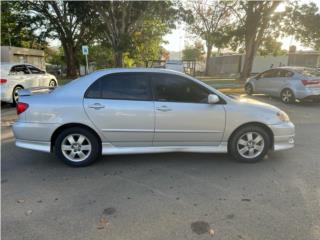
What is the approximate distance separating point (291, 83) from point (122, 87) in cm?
864

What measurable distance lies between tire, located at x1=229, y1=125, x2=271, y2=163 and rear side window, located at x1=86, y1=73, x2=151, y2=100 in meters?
1.64

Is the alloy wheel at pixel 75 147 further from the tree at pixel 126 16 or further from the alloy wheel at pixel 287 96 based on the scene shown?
the tree at pixel 126 16

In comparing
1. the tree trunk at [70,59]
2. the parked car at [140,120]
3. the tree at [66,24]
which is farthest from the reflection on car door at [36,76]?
the tree trunk at [70,59]

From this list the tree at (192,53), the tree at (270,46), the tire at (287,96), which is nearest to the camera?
the tire at (287,96)

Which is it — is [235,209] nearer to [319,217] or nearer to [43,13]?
[319,217]

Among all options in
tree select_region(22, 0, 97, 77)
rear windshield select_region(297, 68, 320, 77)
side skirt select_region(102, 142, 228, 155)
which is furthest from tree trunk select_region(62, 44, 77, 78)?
side skirt select_region(102, 142, 228, 155)

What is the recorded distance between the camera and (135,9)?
23.0 meters

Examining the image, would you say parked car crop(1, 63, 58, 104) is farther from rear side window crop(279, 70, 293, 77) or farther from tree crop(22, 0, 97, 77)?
tree crop(22, 0, 97, 77)

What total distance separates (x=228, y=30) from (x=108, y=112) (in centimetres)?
2311

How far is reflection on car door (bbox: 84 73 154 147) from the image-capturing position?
15.4 ft


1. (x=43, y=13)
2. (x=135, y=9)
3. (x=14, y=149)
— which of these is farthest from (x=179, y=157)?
(x=43, y=13)

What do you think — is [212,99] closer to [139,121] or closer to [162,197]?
[139,121]

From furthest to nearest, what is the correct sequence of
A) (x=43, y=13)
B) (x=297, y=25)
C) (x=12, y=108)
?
1. (x=43, y=13)
2. (x=297, y=25)
3. (x=12, y=108)

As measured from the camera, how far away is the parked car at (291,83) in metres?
10.7
